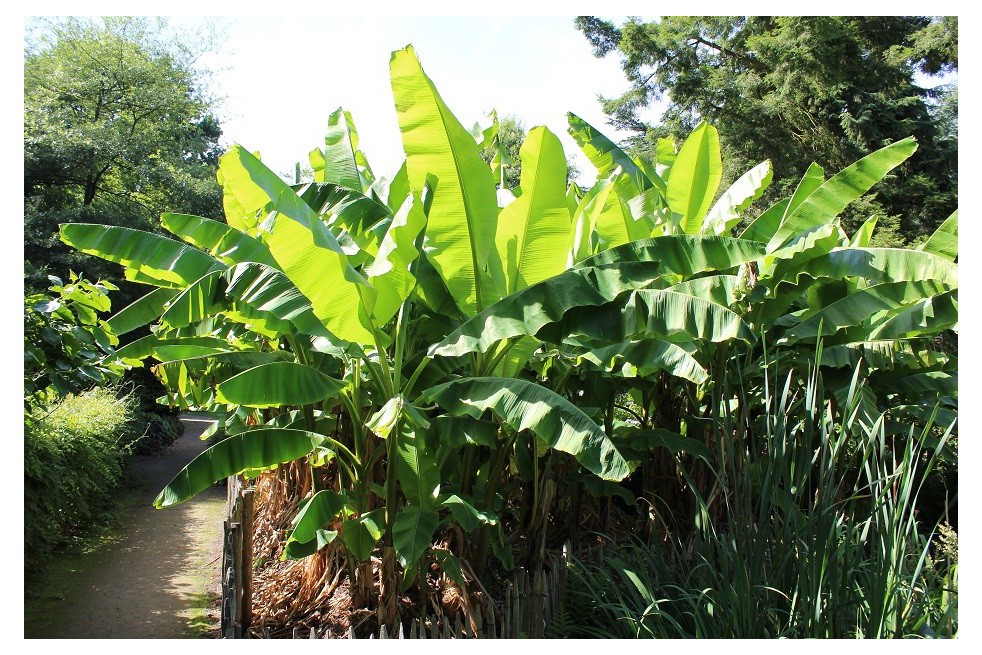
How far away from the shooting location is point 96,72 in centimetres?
1677

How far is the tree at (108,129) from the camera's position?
1487cm

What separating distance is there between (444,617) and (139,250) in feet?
8.52

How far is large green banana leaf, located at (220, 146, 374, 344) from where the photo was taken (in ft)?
9.62

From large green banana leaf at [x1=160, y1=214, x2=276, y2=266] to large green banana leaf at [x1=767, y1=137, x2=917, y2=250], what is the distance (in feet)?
10.5

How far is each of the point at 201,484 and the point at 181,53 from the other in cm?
1888

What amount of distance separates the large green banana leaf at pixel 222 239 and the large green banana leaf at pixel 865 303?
3.29 metres

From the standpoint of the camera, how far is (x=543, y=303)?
126 inches

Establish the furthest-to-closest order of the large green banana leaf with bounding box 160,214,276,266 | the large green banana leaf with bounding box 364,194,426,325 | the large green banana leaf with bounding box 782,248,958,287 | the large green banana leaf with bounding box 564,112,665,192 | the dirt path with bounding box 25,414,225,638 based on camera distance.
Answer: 1. the large green banana leaf with bounding box 564,112,665,192
2. the dirt path with bounding box 25,414,225,638
3. the large green banana leaf with bounding box 782,248,958,287
4. the large green banana leaf with bounding box 160,214,276,266
5. the large green banana leaf with bounding box 364,194,426,325

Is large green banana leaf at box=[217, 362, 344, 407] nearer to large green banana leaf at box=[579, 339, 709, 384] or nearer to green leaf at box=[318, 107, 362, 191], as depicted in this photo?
large green banana leaf at box=[579, 339, 709, 384]

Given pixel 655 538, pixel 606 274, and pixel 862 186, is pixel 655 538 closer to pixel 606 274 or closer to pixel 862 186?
pixel 606 274

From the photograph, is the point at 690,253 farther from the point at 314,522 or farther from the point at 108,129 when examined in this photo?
the point at 108,129

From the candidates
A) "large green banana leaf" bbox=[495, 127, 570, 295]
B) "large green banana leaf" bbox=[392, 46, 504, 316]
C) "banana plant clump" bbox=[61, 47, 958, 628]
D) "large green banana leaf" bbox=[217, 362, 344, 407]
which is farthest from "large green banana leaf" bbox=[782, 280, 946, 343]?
"large green banana leaf" bbox=[217, 362, 344, 407]

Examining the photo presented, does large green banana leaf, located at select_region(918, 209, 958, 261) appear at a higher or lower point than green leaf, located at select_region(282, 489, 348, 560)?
higher

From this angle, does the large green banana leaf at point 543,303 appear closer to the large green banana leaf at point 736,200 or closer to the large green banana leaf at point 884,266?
the large green banana leaf at point 884,266
